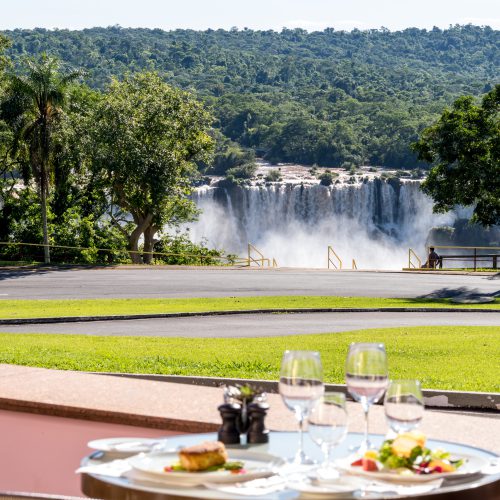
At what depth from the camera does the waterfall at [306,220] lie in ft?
311

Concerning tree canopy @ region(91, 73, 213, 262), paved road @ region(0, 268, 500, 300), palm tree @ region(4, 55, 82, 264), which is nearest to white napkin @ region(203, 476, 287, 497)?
paved road @ region(0, 268, 500, 300)

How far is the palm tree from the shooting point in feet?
151

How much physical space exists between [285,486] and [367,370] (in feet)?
1.90

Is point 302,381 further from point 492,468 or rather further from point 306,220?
point 306,220

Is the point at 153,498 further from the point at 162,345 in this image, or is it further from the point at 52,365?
the point at 162,345

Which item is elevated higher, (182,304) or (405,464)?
(405,464)

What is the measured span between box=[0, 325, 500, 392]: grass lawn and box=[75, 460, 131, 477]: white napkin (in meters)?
8.38

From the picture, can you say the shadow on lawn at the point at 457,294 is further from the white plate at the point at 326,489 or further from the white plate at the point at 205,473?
the white plate at the point at 326,489

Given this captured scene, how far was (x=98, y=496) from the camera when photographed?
4672mm

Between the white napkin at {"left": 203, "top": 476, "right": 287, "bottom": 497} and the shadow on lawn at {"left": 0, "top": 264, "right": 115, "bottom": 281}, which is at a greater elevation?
the white napkin at {"left": 203, "top": 476, "right": 287, "bottom": 497}

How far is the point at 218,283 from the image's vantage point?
122 ft

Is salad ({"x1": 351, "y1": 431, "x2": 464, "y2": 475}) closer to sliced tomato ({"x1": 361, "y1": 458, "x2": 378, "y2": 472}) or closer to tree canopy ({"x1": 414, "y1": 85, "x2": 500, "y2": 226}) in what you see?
sliced tomato ({"x1": 361, "y1": 458, "x2": 378, "y2": 472})

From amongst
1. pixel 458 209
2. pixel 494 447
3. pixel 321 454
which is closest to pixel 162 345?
pixel 494 447

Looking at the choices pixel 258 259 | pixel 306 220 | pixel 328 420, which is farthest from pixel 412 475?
pixel 306 220
